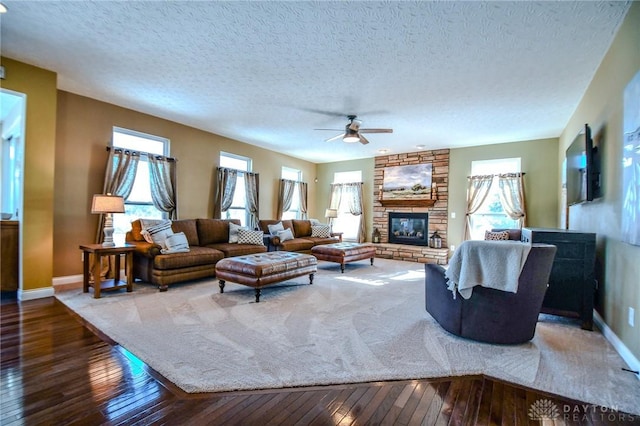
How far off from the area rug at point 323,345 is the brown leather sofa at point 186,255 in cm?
33

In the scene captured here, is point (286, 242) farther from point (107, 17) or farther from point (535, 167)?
point (535, 167)

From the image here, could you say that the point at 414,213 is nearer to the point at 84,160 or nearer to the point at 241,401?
the point at 241,401

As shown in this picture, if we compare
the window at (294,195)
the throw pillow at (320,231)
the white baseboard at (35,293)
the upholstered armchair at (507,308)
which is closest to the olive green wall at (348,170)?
the window at (294,195)

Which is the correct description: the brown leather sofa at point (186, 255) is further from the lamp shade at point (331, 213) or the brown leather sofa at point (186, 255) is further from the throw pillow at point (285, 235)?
the lamp shade at point (331, 213)

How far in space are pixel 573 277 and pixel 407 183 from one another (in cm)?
499

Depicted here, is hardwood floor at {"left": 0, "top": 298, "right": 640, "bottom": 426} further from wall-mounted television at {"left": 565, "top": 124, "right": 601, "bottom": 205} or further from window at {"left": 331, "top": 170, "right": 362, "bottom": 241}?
window at {"left": 331, "top": 170, "right": 362, "bottom": 241}

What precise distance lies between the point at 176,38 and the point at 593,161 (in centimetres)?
458

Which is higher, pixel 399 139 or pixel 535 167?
pixel 399 139

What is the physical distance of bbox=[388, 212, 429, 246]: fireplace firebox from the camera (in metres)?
7.57

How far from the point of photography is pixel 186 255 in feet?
14.3

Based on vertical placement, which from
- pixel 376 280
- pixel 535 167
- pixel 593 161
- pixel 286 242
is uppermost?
pixel 535 167

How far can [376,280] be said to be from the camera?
499 cm

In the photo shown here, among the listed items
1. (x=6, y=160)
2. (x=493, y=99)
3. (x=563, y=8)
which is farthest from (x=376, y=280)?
(x=6, y=160)

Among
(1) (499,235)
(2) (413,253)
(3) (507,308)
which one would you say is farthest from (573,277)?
(2) (413,253)
